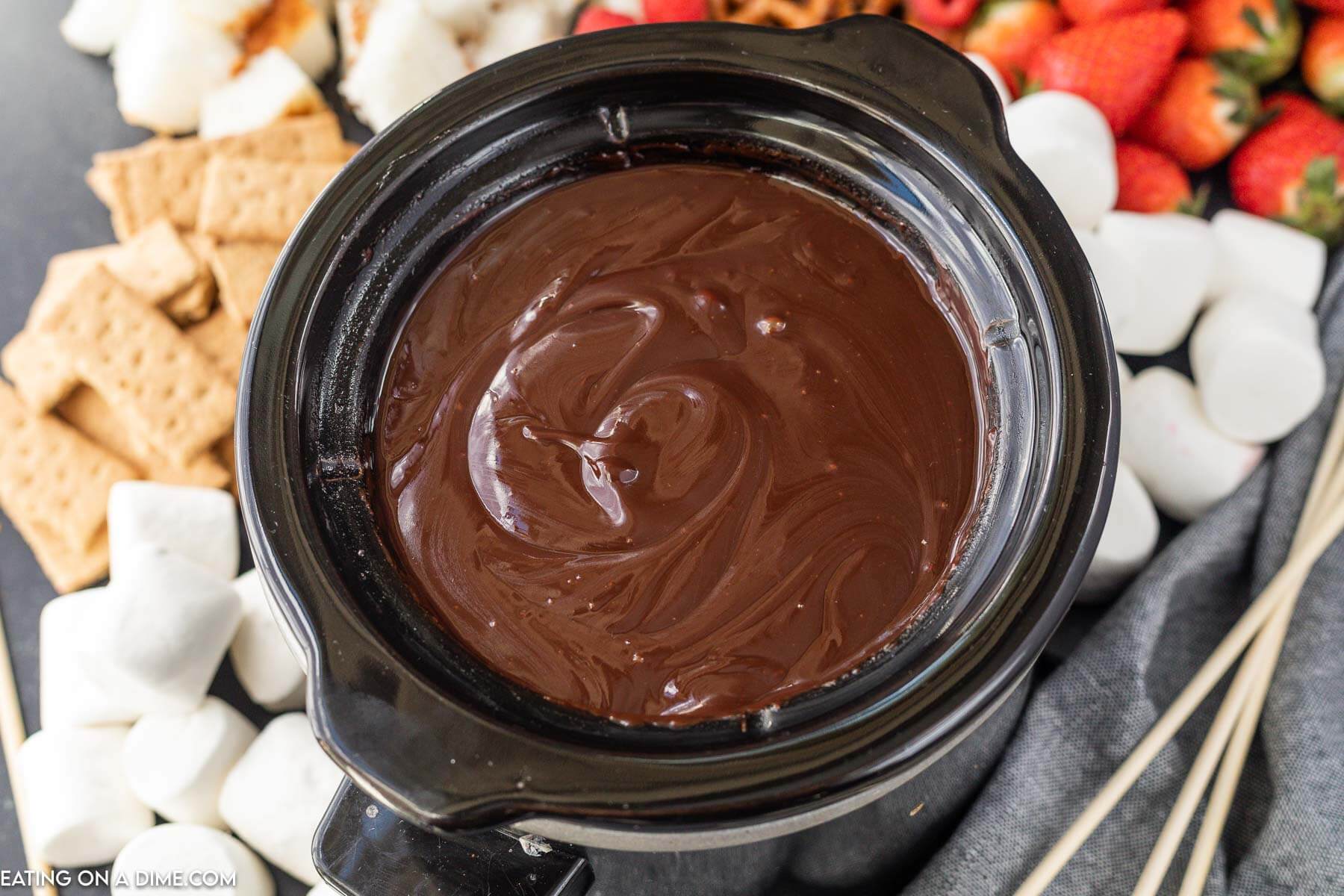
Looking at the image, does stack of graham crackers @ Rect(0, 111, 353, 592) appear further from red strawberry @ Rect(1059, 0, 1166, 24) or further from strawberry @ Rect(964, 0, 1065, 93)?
red strawberry @ Rect(1059, 0, 1166, 24)

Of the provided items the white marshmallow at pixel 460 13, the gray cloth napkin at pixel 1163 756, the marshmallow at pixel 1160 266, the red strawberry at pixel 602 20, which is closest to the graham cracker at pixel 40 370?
the white marshmallow at pixel 460 13

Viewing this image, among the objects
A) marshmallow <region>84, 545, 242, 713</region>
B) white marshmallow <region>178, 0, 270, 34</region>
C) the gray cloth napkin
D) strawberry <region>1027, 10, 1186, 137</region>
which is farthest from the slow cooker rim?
white marshmallow <region>178, 0, 270, 34</region>

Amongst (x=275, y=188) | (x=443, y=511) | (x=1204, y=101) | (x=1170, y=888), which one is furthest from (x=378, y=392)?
(x=1204, y=101)

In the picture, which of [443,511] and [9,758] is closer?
[443,511]

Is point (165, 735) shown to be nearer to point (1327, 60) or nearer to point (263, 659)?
point (263, 659)

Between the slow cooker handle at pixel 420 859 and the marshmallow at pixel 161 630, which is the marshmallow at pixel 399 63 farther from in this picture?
the slow cooker handle at pixel 420 859

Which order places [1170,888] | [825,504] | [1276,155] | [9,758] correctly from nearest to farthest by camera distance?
[825,504] → [1170,888] → [9,758] → [1276,155]

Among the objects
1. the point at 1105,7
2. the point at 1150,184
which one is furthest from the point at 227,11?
the point at 1150,184

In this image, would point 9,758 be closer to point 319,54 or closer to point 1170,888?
point 319,54
